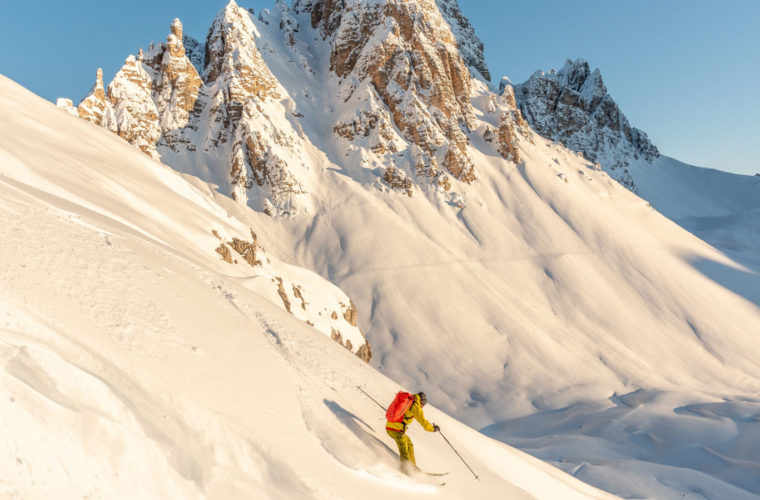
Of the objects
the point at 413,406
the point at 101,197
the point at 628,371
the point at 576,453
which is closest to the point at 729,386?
the point at 628,371

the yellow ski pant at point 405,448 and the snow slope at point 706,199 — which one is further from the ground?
the snow slope at point 706,199

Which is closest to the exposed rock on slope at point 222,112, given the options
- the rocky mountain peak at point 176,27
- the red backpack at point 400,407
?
the rocky mountain peak at point 176,27

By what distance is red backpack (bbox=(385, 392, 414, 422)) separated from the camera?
22.2ft

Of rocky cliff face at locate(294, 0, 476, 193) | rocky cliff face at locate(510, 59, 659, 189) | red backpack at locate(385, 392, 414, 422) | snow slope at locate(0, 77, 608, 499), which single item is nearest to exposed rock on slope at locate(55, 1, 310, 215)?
rocky cliff face at locate(294, 0, 476, 193)

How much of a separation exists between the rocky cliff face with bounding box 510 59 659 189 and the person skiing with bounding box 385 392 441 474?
105987 millimetres

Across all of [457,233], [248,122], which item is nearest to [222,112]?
[248,122]

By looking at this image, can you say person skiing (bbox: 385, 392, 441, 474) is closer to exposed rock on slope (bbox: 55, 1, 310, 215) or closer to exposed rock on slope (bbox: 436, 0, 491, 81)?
exposed rock on slope (bbox: 55, 1, 310, 215)

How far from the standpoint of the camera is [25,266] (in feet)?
19.3

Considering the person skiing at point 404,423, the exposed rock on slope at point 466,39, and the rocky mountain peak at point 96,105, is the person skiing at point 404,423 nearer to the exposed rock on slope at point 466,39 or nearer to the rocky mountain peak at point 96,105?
the rocky mountain peak at point 96,105

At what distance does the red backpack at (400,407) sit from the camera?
675 cm

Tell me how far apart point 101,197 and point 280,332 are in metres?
10.3

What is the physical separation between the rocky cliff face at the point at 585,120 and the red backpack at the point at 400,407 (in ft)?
348

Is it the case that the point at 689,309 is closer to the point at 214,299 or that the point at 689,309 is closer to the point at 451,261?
the point at 451,261

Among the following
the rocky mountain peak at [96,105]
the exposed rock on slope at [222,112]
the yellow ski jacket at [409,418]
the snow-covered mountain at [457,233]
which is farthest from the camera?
the exposed rock on slope at [222,112]
